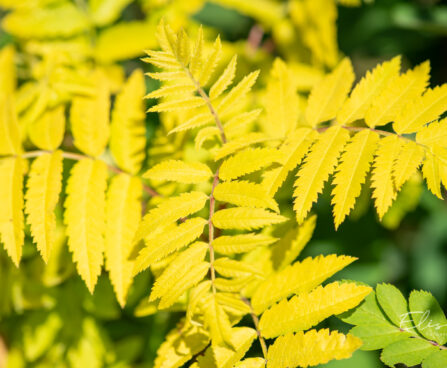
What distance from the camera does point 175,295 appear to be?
2.74ft

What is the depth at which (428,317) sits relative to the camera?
33.1 inches

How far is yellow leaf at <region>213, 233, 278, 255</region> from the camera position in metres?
0.86

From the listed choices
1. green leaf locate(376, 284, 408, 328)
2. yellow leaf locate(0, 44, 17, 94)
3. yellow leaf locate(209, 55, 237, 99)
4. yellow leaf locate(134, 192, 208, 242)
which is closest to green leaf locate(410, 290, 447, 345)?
green leaf locate(376, 284, 408, 328)

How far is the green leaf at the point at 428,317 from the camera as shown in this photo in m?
0.83

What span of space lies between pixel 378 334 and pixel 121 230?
24.3 inches

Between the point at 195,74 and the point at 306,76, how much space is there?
82 centimetres

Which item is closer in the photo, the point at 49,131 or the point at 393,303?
the point at 393,303

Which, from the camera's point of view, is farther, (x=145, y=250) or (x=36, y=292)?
(x=36, y=292)

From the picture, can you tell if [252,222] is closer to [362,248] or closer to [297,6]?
[362,248]

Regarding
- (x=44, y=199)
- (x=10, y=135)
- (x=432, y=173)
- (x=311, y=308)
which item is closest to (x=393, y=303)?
(x=311, y=308)

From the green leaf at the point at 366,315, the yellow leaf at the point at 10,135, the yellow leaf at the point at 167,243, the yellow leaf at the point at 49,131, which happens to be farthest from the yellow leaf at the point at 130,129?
the green leaf at the point at 366,315

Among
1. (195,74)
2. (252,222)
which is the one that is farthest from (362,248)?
(195,74)

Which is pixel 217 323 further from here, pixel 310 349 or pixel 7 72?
pixel 7 72

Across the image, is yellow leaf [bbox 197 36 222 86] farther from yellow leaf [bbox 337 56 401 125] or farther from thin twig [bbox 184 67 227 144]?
yellow leaf [bbox 337 56 401 125]
